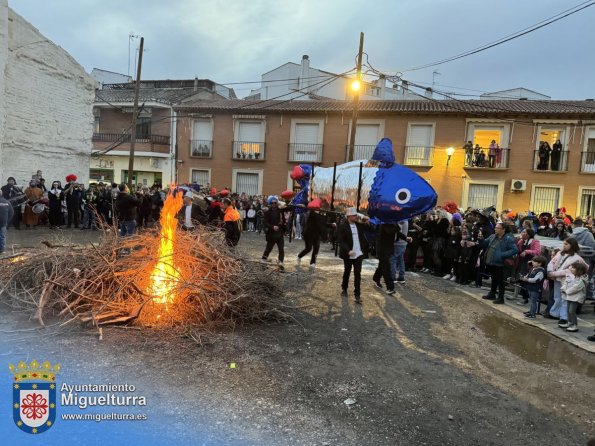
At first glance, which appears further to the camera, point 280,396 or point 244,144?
point 244,144

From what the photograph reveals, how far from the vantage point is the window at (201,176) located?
84.7 feet

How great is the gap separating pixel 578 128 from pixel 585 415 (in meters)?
21.3

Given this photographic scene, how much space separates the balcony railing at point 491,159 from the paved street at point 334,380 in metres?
17.2

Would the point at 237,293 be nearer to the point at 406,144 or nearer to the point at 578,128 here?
the point at 406,144

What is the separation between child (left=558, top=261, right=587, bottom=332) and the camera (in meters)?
6.52

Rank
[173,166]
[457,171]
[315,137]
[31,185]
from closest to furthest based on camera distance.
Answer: [31,185] → [457,171] → [315,137] → [173,166]

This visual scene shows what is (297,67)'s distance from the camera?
29.7 m

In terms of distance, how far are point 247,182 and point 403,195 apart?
18235mm

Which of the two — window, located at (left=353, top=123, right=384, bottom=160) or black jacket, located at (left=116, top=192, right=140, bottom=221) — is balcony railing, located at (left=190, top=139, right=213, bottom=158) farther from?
black jacket, located at (left=116, top=192, right=140, bottom=221)

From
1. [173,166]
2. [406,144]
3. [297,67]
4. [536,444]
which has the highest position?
[297,67]

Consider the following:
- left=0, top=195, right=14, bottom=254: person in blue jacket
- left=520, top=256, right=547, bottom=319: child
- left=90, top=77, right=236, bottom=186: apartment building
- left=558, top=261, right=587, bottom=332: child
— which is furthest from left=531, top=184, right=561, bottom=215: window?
left=0, top=195, right=14, bottom=254: person in blue jacket

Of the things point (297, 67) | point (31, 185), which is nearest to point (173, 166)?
point (297, 67)

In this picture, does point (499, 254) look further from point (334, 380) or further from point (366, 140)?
point (366, 140)

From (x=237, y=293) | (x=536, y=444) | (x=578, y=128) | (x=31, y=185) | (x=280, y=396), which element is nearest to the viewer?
(x=536, y=444)
